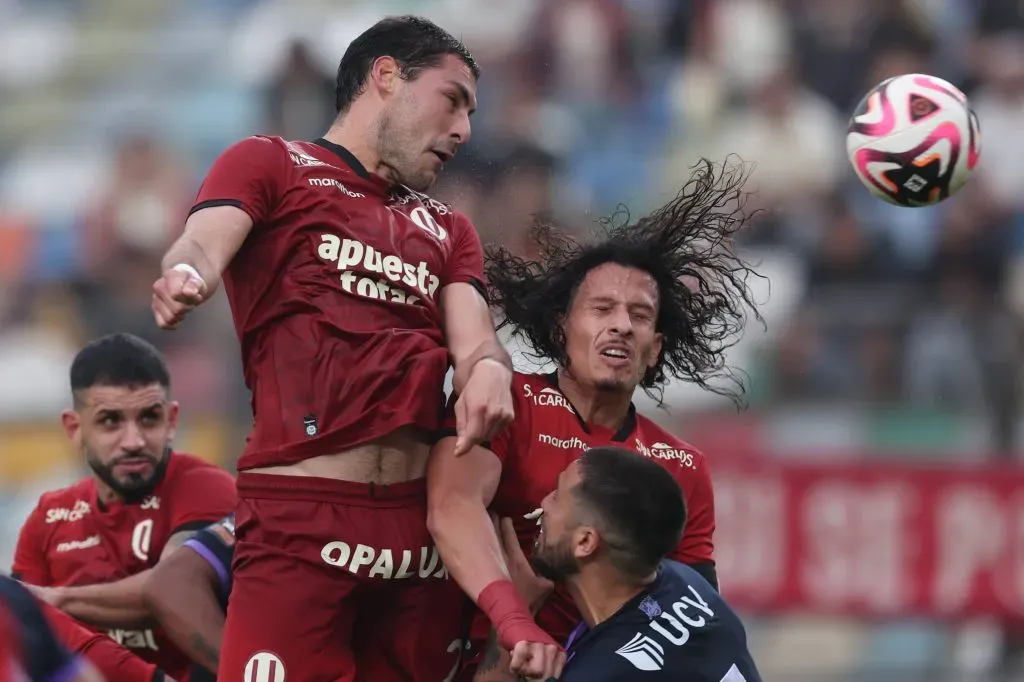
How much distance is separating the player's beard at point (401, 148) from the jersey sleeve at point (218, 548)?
146 centimetres

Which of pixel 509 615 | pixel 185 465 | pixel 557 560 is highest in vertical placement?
pixel 185 465

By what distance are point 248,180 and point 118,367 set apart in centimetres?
188

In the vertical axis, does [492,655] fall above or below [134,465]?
below

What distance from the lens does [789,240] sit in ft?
39.0

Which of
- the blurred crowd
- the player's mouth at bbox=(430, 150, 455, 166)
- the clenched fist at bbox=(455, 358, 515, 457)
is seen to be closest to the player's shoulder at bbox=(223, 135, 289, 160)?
the player's mouth at bbox=(430, 150, 455, 166)

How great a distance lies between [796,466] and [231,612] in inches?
261

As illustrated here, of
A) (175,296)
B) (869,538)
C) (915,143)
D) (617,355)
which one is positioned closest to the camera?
(175,296)

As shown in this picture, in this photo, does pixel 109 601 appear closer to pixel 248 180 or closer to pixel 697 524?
pixel 248 180

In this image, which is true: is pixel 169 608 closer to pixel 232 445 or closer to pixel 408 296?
pixel 408 296

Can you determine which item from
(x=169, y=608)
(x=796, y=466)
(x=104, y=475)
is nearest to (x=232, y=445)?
(x=796, y=466)

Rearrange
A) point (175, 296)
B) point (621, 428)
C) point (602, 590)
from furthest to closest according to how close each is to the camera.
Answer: point (621, 428) < point (602, 590) < point (175, 296)

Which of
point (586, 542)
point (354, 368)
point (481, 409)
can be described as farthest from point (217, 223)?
point (586, 542)

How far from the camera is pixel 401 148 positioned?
473cm

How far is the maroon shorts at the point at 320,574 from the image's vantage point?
448cm
